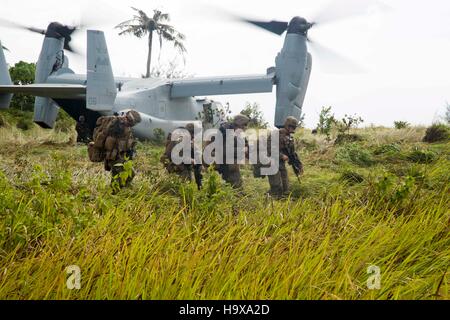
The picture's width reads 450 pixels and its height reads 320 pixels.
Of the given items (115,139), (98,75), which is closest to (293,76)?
(98,75)

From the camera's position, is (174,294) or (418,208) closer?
(174,294)

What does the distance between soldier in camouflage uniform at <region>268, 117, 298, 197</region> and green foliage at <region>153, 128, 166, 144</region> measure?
6.84 metres

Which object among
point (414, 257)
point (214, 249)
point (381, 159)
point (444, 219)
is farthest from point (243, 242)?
point (381, 159)

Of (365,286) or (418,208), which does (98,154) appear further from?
(365,286)

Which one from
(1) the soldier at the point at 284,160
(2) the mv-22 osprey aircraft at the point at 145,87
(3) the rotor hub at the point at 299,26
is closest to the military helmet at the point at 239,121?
(1) the soldier at the point at 284,160

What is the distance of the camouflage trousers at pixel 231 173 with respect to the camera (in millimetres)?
8578

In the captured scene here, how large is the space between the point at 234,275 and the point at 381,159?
8719 millimetres

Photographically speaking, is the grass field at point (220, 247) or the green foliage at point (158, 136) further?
the green foliage at point (158, 136)

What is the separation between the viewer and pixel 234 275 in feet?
11.1

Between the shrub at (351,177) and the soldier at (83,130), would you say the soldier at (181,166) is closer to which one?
the shrub at (351,177)

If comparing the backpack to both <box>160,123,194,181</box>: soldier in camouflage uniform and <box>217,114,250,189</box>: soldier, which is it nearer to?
<box>160,123,194,181</box>: soldier in camouflage uniform

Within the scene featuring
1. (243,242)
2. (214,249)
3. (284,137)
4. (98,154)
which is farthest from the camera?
(284,137)

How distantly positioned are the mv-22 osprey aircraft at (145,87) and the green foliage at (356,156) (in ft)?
7.92

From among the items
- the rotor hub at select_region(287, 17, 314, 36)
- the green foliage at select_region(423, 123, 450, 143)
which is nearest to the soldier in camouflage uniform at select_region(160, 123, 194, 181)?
the rotor hub at select_region(287, 17, 314, 36)
